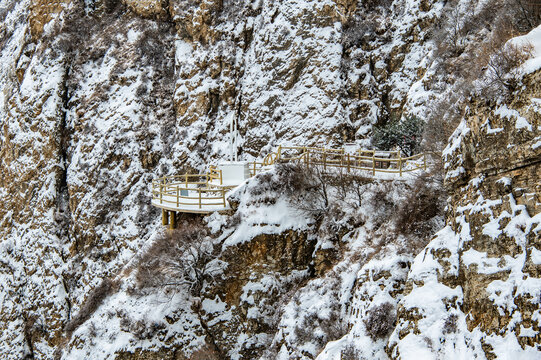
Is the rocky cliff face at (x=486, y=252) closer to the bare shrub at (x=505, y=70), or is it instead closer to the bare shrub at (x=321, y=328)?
the bare shrub at (x=505, y=70)

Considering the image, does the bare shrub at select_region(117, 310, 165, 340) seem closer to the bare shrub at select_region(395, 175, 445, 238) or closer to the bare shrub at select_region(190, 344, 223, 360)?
the bare shrub at select_region(190, 344, 223, 360)

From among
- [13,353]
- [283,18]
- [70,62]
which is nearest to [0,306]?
[13,353]

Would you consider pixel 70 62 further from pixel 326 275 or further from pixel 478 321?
pixel 478 321

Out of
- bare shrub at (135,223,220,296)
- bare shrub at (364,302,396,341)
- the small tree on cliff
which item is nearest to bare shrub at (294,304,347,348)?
bare shrub at (364,302,396,341)

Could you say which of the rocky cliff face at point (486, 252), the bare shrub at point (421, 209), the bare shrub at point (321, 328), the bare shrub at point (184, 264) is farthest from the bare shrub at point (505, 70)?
the bare shrub at point (184, 264)

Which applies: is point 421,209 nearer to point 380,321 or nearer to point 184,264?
point 380,321

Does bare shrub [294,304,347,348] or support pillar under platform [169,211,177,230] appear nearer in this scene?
bare shrub [294,304,347,348]

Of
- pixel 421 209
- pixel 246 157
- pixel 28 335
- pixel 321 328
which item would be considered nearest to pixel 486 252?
pixel 421 209
